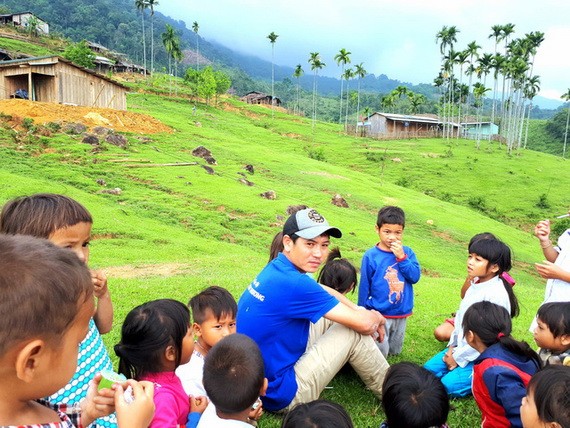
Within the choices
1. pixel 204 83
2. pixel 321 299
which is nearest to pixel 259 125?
pixel 204 83

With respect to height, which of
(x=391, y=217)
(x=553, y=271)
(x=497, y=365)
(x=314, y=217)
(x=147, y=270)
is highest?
(x=314, y=217)

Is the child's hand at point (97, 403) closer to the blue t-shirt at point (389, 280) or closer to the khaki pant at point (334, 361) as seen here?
the khaki pant at point (334, 361)

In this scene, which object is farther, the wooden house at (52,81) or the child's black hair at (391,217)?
the wooden house at (52,81)

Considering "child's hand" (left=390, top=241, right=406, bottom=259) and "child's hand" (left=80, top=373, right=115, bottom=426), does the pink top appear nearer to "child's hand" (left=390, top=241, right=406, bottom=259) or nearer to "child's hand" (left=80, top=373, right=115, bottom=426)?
"child's hand" (left=80, top=373, right=115, bottom=426)

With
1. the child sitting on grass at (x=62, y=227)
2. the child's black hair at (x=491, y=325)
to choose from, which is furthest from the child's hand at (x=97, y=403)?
the child's black hair at (x=491, y=325)

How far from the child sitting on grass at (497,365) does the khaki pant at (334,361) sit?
81 cm

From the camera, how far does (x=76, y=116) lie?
86.1 feet

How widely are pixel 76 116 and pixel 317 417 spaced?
28.1 meters

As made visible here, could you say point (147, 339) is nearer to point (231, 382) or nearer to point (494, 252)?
point (231, 382)

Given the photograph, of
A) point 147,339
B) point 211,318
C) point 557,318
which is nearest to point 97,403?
point 147,339

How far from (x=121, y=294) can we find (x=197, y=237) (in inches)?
286

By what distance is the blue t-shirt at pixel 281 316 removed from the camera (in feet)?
11.0

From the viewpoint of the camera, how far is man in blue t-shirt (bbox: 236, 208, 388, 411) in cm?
338

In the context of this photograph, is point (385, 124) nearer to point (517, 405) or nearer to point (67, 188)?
point (67, 188)
